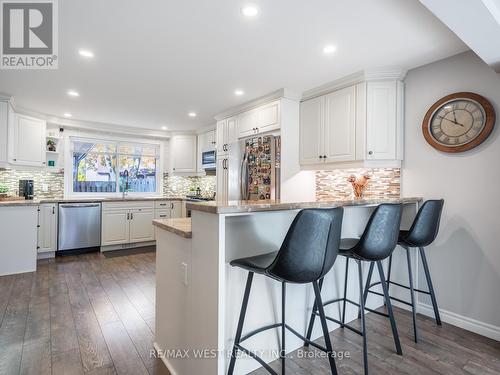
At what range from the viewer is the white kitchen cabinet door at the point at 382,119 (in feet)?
8.98

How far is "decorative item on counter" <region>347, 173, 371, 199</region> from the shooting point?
3.00 meters

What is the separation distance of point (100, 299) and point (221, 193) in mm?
2190

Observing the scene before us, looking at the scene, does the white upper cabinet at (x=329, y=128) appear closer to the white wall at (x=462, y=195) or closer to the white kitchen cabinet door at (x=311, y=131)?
the white kitchen cabinet door at (x=311, y=131)

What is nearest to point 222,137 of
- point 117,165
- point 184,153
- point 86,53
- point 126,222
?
point 184,153

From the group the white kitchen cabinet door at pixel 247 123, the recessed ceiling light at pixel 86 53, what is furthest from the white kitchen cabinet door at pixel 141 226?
the recessed ceiling light at pixel 86 53

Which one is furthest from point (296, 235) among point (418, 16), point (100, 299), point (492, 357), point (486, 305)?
point (100, 299)

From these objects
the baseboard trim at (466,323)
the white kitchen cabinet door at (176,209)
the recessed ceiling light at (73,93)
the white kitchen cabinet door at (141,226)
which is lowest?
the baseboard trim at (466,323)

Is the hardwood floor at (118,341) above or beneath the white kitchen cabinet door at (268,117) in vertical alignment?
beneath

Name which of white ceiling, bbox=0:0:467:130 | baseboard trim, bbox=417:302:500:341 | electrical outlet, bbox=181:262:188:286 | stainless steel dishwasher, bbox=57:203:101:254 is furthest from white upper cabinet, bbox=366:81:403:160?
stainless steel dishwasher, bbox=57:203:101:254

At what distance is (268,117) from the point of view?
3.53 meters

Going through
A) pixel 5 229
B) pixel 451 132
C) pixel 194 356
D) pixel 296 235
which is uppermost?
pixel 451 132

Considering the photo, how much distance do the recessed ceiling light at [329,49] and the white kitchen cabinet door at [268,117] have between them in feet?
3.43

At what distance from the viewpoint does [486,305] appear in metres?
2.27

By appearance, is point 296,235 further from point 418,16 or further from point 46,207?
point 46,207
